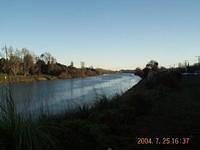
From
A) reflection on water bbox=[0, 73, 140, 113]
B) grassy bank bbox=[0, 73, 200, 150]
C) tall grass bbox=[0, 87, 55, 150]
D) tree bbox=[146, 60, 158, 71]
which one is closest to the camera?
tall grass bbox=[0, 87, 55, 150]

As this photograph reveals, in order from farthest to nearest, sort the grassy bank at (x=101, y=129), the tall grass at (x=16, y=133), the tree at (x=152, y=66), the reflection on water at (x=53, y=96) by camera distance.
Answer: the tree at (x=152, y=66) < the reflection on water at (x=53, y=96) < the grassy bank at (x=101, y=129) < the tall grass at (x=16, y=133)

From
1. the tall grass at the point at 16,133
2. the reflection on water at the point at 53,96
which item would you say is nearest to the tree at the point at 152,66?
the reflection on water at the point at 53,96

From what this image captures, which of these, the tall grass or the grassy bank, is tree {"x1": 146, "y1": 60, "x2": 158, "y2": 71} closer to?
the grassy bank

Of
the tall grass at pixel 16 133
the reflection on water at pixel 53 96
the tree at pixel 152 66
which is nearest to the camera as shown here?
the tall grass at pixel 16 133

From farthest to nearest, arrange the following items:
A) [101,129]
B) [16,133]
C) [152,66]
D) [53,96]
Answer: [152,66] < [53,96] < [101,129] < [16,133]

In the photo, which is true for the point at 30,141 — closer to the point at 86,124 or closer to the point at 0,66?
the point at 0,66

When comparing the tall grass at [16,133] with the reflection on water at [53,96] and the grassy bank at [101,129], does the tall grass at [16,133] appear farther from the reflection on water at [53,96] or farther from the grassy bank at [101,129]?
the reflection on water at [53,96]

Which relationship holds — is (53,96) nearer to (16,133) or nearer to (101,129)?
(101,129)

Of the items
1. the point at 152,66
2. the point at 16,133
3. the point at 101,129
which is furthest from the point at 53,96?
the point at 152,66

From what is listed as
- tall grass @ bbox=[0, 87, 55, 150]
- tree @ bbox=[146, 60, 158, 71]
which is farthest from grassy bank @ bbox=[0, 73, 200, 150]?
tree @ bbox=[146, 60, 158, 71]

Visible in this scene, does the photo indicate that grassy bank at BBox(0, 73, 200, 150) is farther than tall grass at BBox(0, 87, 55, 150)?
Yes

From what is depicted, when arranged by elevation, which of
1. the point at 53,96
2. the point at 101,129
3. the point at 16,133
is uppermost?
the point at 16,133

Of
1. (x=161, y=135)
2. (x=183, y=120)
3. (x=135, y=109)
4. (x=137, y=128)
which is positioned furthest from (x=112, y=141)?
(x=135, y=109)

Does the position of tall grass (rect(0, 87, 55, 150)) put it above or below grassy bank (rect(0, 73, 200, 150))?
above
